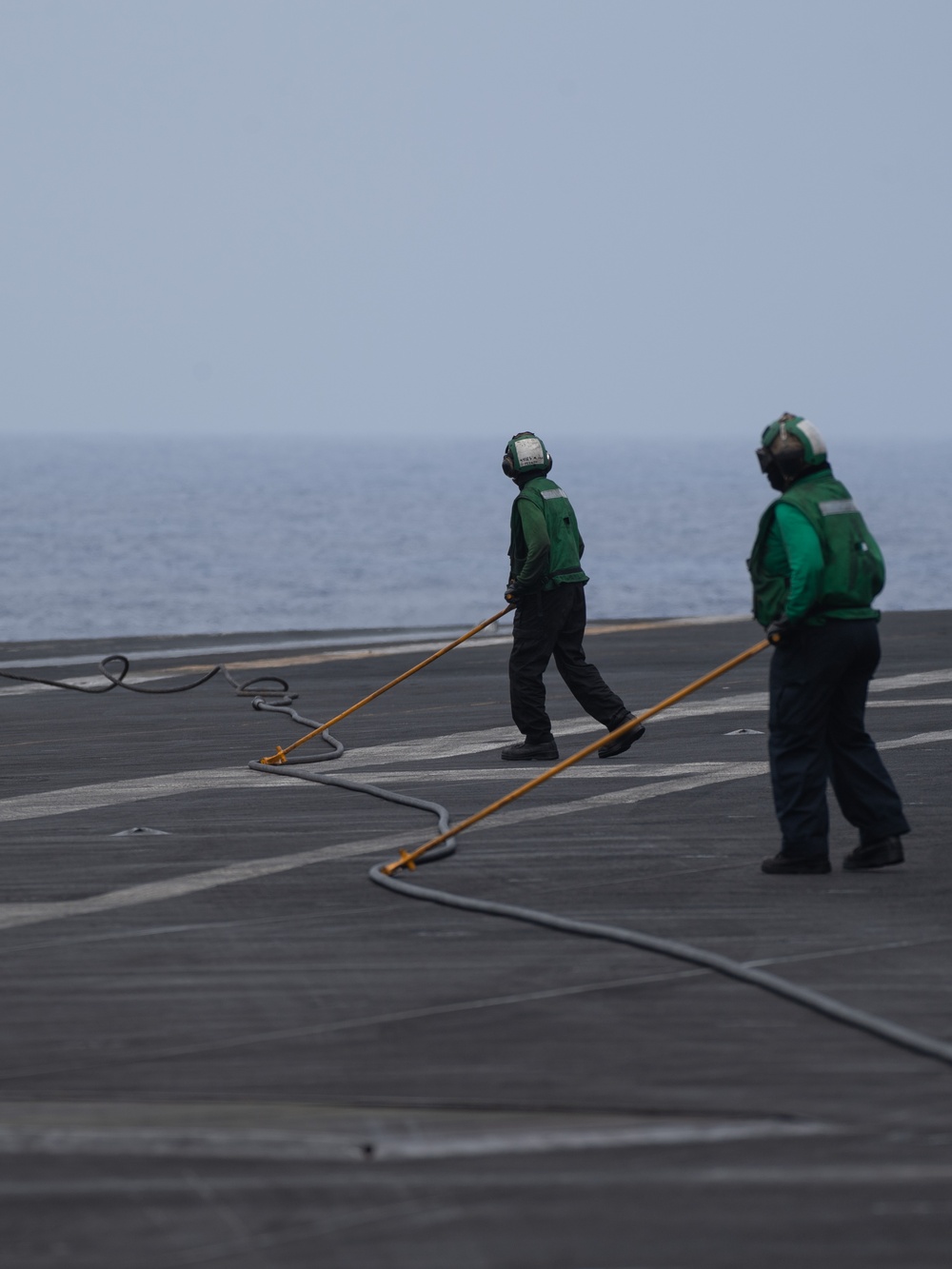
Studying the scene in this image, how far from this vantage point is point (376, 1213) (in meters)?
3.90

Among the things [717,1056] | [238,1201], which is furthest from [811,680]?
[238,1201]

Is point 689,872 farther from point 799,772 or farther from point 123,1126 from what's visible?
point 123,1126

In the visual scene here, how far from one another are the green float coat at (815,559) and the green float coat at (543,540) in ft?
11.7

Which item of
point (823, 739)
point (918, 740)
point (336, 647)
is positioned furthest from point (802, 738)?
point (336, 647)

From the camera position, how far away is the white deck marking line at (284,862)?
6.92m

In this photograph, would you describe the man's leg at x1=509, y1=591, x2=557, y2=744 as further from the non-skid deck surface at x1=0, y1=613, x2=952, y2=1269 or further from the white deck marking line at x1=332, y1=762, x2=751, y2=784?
the non-skid deck surface at x1=0, y1=613, x2=952, y2=1269

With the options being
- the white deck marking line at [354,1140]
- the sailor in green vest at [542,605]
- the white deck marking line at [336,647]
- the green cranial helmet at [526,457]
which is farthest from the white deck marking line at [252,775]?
the white deck marking line at [336,647]

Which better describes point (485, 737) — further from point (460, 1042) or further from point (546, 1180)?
point (546, 1180)

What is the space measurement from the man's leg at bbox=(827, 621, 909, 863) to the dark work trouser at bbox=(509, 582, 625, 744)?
3630 millimetres

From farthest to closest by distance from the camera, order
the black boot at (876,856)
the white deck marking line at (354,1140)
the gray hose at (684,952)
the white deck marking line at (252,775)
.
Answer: the white deck marking line at (252,775) → the black boot at (876,856) → the gray hose at (684,952) → the white deck marking line at (354,1140)

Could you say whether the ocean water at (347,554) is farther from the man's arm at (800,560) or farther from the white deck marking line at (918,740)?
the man's arm at (800,560)

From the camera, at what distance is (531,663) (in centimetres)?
1096

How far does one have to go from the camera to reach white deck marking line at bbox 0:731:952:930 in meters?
6.92

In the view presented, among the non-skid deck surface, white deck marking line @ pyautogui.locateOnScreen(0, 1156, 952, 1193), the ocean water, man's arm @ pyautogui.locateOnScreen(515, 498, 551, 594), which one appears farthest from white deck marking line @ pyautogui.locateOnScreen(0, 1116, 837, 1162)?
the ocean water
